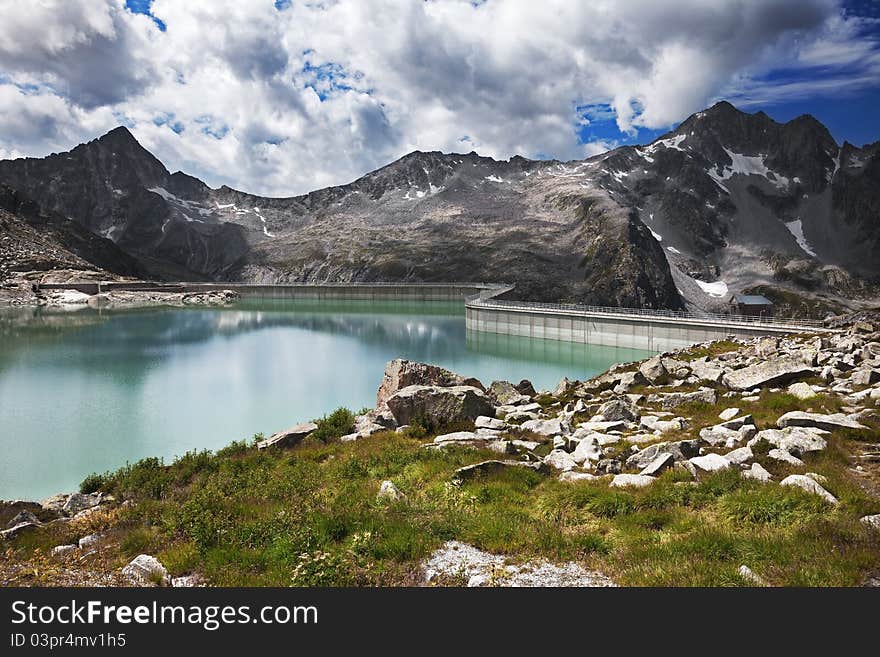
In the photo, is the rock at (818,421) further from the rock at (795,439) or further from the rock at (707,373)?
the rock at (707,373)

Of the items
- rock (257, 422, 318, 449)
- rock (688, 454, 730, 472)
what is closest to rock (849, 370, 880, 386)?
rock (688, 454, 730, 472)

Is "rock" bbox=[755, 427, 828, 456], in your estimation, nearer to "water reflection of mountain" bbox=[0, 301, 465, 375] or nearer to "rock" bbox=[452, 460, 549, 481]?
"rock" bbox=[452, 460, 549, 481]

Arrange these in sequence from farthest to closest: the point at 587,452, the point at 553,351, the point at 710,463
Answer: the point at 553,351, the point at 587,452, the point at 710,463

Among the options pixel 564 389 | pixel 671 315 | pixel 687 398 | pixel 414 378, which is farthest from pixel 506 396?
pixel 671 315

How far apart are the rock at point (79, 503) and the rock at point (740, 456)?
1510 centimetres

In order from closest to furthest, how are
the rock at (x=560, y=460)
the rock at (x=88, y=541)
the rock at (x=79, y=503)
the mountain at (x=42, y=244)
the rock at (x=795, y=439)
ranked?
the rock at (x=88, y=541) → the rock at (x=795, y=439) → the rock at (x=560, y=460) → the rock at (x=79, y=503) → the mountain at (x=42, y=244)

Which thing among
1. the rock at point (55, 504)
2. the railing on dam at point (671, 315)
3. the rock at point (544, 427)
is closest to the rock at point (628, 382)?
the rock at point (544, 427)

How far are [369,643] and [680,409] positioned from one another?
15.1 m

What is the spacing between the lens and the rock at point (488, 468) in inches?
454

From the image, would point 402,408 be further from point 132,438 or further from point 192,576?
point 132,438

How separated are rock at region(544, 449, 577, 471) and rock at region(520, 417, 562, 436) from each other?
286 centimetres

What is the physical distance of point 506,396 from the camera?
24.2m

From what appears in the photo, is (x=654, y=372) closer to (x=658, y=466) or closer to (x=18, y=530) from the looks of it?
(x=658, y=466)

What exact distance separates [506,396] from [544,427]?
7.68m
